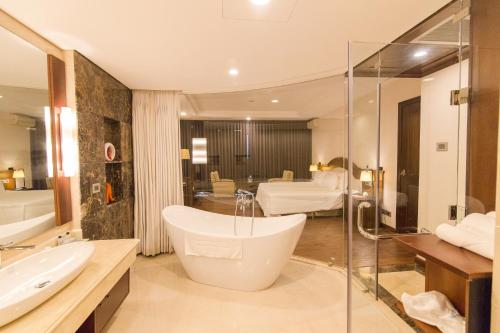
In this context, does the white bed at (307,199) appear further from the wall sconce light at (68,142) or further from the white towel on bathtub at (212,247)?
the wall sconce light at (68,142)

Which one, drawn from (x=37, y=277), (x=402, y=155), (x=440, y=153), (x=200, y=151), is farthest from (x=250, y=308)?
(x=200, y=151)

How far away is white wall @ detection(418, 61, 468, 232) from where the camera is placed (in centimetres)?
179

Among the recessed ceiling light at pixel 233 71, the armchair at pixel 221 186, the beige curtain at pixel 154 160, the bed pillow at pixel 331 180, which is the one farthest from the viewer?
the armchair at pixel 221 186

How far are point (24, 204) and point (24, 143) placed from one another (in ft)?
1.44

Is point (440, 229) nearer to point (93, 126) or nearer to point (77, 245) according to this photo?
point (77, 245)

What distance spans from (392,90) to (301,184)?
2719mm

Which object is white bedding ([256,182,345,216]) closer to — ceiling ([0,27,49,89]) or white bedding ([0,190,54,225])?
white bedding ([0,190,54,225])

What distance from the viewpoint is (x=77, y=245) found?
1752mm

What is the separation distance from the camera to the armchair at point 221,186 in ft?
19.3

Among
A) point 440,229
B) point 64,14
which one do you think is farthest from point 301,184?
point 64,14

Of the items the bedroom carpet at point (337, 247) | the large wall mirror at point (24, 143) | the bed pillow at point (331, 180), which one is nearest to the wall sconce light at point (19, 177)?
the large wall mirror at point (24, 143)

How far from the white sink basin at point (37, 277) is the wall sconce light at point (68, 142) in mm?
713

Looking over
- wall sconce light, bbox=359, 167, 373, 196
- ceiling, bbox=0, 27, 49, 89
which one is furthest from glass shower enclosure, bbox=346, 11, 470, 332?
ceiling, bbox=0, 27, 49, 89

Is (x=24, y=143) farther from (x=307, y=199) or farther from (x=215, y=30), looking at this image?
(x=307, y=199)
